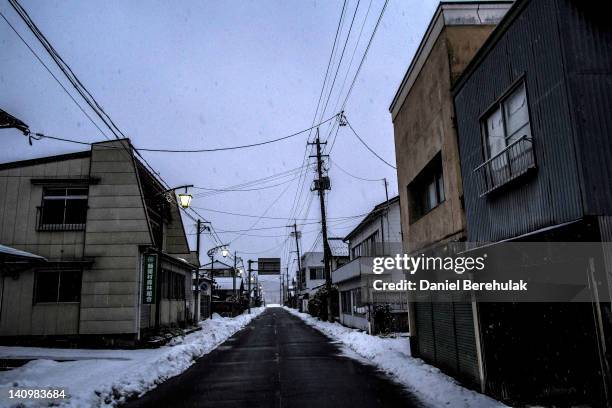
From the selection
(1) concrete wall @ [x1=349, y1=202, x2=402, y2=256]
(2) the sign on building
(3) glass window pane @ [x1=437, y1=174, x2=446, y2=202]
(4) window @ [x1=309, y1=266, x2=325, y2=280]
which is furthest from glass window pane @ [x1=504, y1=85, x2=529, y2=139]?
(4) window @ [x1=309, y1=266, x2=325, y2=280]

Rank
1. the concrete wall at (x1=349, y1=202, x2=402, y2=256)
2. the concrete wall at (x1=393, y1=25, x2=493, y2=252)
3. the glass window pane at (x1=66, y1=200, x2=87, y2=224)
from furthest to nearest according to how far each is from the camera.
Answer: the concrete wall at (x1=349, y1=202, x2=402, y2=256), the glass window pane at (x1=66, y1=200, x2=87, y2=224), the concrete wall at (x1=393, y1=25, x2=493, y2=252)

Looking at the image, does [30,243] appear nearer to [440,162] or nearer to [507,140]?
[440,162]

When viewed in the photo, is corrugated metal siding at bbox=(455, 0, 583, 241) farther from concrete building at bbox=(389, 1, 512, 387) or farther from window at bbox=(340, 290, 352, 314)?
window at bbox=(340, 290, 352, 314)

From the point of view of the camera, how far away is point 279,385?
1054 centimetres

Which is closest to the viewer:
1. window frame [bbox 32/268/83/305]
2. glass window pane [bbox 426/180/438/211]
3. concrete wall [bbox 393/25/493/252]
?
concrete wall [bbox 393/25/493/252]

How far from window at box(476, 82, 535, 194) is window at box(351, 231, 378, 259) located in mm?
19227

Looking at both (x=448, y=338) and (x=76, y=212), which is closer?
(x=448, y=338)

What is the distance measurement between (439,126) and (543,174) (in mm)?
4649

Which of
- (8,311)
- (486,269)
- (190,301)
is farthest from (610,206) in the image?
(190,301)

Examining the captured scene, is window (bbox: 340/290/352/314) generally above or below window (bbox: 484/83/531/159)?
below

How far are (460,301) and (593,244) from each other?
148 inches

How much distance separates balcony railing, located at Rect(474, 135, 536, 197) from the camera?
24.8 ft

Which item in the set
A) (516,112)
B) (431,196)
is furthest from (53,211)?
(516,112)

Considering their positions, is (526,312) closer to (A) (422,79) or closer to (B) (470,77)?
(B) (470,77)
